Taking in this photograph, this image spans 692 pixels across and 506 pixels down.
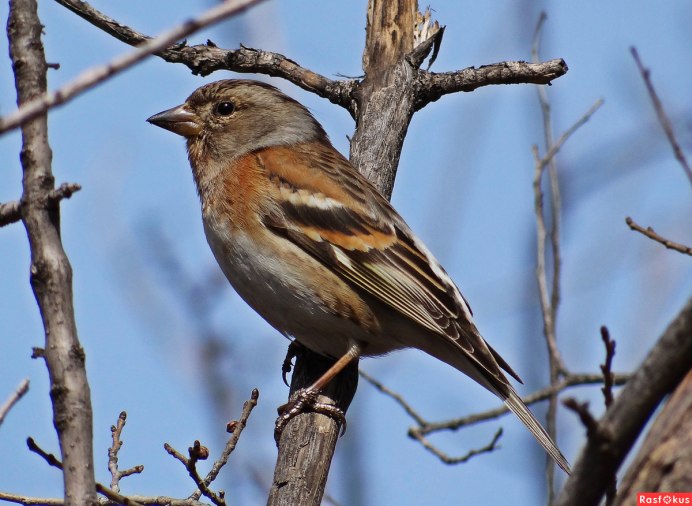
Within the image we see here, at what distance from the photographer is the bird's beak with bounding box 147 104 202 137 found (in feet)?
21.9

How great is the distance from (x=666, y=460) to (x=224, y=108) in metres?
4.94

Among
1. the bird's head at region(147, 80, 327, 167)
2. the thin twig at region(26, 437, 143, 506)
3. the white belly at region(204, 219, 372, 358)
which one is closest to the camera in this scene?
the thin twig at region(26, 437, 143, 506)

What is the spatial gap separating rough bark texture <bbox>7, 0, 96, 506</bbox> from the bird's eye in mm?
3908

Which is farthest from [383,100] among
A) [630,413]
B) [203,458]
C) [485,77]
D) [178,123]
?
[630,413]

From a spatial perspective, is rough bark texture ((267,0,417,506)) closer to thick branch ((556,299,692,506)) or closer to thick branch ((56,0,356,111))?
thick branch ((56,0,356,111))

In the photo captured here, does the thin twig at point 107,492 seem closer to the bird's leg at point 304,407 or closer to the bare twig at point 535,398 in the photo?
the bird's leg at point 304,407

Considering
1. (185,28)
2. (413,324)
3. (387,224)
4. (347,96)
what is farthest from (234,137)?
(185,28)

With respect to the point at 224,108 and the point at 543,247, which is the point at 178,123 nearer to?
the point at 224,108

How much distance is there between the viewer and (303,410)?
516cm

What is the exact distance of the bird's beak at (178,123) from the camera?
667 centimetres

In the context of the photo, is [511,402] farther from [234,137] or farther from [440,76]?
[234,137]

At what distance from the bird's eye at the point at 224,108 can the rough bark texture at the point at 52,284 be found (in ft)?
12.8

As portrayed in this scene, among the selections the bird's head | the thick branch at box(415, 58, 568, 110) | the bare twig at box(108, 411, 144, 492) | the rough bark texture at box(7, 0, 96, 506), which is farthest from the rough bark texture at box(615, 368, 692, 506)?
the bird's head

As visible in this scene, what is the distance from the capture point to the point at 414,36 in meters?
6.45
